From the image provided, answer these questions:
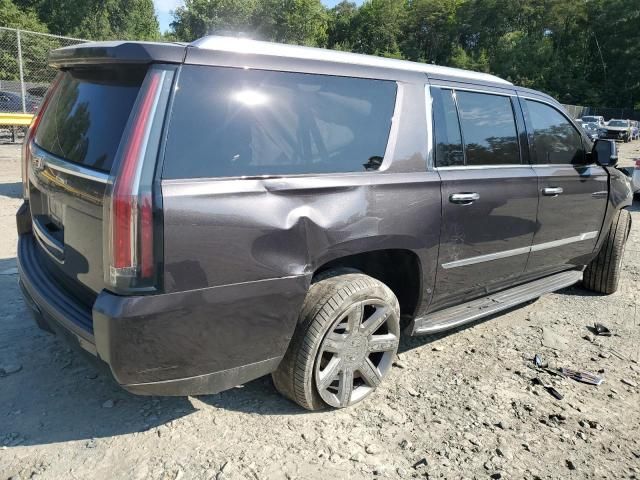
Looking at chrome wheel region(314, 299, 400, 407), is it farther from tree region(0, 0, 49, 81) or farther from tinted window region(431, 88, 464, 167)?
tree region(0, 0, 49, 81)

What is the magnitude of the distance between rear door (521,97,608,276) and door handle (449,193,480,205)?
87 cm

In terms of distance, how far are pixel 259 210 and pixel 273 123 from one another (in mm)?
434

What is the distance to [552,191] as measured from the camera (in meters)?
3.94

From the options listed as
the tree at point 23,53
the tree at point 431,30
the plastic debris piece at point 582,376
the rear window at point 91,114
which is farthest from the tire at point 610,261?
the tree at point 431,30

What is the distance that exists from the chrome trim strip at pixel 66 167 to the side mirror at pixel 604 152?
3.95 meters

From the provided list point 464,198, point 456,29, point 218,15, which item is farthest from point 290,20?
point 464,198

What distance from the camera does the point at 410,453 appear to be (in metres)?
2.61

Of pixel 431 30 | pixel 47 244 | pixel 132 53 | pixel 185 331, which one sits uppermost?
pixel 431 30

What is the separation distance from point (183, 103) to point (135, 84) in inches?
9.4

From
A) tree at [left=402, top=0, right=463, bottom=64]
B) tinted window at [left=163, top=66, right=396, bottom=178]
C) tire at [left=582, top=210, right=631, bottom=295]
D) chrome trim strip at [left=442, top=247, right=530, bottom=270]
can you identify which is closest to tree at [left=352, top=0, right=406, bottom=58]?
tree at [left=402, top=0, right=463, bottom=64]

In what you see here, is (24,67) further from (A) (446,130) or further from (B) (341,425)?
(B) (341,425)

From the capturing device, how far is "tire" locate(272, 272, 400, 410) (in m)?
2.65

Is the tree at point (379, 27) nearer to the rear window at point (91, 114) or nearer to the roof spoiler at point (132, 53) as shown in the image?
the rear window at point (91, 114)

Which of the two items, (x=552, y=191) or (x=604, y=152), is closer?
(x=552, y=191)
